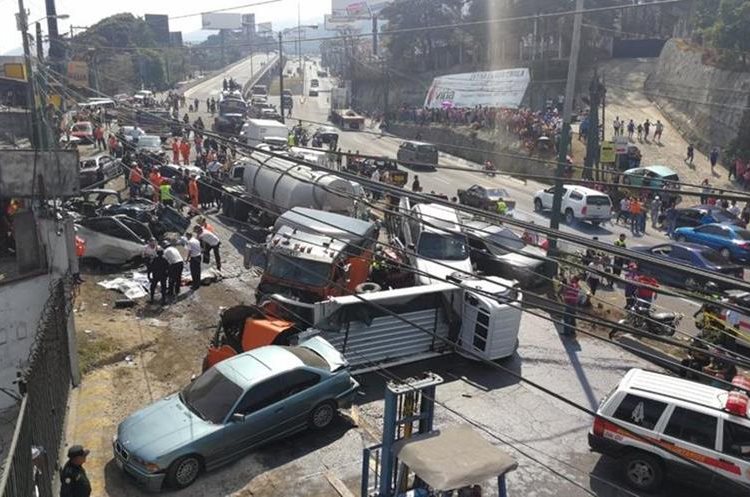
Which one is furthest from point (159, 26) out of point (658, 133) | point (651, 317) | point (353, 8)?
point (651, 317)

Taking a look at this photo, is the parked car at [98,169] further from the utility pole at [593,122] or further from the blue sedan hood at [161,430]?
the blue sedan hood at [161,430]

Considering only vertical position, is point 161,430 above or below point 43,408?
below

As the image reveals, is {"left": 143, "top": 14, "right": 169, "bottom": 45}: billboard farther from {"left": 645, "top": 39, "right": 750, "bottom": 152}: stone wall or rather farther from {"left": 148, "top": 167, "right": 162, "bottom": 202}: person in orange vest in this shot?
{"left": 148, "top": 167, "right": 162, "bottom": 202}: person in orange vest

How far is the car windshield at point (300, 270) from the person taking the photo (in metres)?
15.0

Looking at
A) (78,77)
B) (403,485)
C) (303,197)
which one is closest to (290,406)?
(403,485)

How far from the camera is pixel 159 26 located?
3760 inches

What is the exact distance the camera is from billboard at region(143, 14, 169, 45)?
91062 millimetres

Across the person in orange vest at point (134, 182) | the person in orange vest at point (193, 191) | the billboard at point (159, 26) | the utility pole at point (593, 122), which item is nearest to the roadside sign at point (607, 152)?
the utility pole at point (593, 122)

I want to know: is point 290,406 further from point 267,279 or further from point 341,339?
point 267,279

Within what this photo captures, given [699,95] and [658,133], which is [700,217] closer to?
[658,133]

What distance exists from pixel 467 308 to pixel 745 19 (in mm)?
34536

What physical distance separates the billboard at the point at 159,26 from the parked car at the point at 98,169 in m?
68.2

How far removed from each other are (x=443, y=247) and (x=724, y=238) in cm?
1143

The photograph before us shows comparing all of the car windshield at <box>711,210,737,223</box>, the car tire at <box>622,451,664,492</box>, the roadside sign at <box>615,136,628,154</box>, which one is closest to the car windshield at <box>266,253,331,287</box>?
the car tire at <box>622,451,664,492</box>
